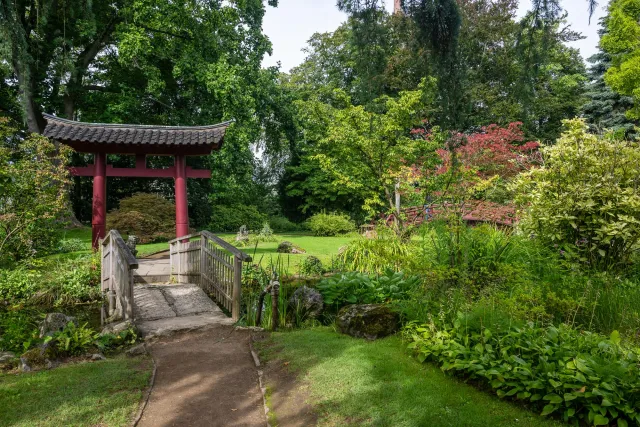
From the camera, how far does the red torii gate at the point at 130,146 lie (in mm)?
9969

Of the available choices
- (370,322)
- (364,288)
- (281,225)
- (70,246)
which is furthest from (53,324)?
(281,225)

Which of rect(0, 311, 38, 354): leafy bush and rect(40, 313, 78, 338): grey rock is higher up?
rect(40, 313, 78, 338): grey rock

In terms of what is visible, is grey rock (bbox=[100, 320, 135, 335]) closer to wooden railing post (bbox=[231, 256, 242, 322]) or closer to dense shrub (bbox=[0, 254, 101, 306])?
wooden railing post (bbox=[231, 256, 242, 322])

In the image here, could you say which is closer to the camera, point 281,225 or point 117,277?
point 117,277

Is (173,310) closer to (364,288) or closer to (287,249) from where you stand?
(364,288)

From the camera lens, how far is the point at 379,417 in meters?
3.25

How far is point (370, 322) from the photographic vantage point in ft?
16.8

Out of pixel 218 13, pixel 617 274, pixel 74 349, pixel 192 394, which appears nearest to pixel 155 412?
pixel 192 394

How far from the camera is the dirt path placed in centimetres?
361

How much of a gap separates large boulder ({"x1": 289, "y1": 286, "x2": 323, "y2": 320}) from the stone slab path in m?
0.99

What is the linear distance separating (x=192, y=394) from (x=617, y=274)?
5706mm

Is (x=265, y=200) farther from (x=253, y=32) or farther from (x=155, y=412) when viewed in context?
(x=155, y=412)

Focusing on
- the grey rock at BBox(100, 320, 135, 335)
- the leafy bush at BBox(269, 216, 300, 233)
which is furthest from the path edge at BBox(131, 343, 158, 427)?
the leafy bush at BBox(269, 216, 300, 233)

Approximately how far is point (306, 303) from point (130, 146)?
6.59 meters
